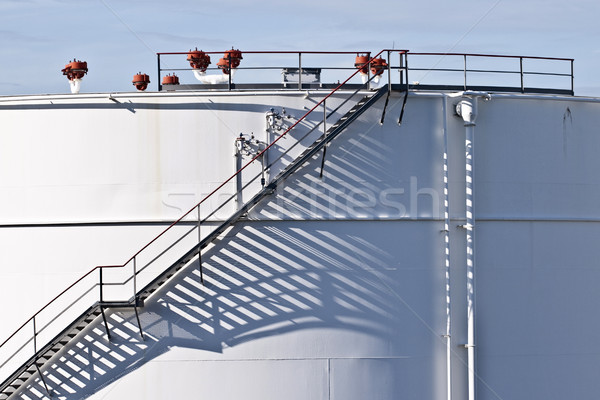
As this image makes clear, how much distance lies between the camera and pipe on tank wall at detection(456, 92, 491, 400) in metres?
15.1

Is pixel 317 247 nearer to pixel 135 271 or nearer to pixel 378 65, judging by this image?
pixel 135 271

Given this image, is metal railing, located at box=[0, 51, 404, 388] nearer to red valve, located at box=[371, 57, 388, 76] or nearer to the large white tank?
the large white tank

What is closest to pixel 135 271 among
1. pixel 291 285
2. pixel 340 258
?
pixel 291 285

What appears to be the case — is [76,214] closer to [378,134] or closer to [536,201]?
[378,134]

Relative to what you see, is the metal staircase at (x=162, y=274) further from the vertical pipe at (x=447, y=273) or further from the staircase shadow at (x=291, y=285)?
the vertical pipe at (x=447, y=273)

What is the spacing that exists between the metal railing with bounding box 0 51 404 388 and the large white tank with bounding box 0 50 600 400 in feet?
0.48

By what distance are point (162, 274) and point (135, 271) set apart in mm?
726

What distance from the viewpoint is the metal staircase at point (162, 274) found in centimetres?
1477

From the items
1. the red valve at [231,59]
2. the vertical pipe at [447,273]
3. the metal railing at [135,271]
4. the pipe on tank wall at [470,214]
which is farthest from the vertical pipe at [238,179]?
the pipe on tank wall at [470,214]

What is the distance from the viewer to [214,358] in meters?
15.0

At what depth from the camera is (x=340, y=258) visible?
15.1m

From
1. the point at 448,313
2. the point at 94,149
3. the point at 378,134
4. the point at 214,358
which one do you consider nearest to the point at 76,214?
the point at 94,149

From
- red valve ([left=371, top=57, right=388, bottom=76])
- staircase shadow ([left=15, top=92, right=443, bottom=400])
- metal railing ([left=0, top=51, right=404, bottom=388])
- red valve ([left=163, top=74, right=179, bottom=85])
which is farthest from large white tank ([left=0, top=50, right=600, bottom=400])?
red valve ([left=163, top=74, right=179, bottom=85])

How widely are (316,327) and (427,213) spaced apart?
2849mm
